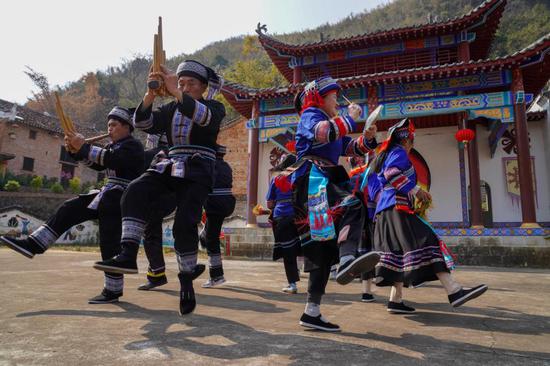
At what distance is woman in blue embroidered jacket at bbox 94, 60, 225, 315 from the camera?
260cm

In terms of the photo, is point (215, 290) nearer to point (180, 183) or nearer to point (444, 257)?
point (180, 183)

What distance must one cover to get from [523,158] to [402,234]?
315 inches

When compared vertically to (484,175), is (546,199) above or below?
below

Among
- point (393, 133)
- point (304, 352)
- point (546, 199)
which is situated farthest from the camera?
point (546, 199)

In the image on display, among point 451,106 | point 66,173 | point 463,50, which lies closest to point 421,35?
point 463,50

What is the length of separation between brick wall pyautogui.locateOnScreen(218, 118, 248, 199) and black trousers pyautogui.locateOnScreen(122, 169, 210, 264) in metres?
21.9

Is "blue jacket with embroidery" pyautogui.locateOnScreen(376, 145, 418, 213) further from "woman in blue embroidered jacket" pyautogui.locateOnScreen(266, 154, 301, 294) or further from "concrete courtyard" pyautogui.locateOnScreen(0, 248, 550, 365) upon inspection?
"woman in blue embroidered jacket" pyautogui.locateOnScreen(266, 154, 301, 294)

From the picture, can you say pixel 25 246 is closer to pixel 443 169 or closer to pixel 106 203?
pixel 106 203

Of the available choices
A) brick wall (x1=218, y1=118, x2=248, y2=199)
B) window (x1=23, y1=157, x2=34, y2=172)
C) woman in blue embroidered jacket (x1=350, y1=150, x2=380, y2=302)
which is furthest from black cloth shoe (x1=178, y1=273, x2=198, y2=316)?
window (x1=23, y1=157, x2=34, y2=172)

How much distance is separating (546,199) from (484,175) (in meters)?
1.79

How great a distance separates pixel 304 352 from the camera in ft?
5.65

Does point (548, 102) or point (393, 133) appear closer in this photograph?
point (393, 133)

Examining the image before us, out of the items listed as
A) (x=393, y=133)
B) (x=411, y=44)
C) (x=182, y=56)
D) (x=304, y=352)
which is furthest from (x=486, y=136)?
(x=182, y=56)

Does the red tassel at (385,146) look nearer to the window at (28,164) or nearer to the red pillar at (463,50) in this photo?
the red pillar at (463,50)
